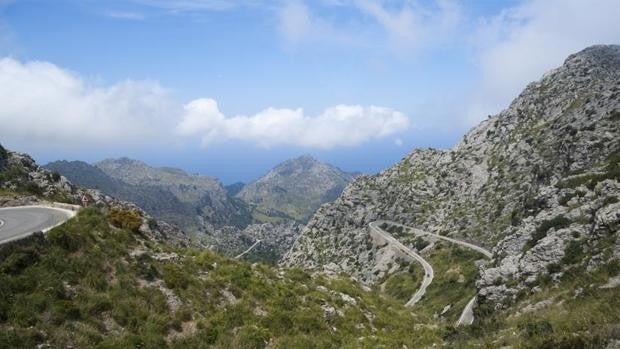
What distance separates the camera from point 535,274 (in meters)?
38.0

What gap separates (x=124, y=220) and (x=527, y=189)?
110079 mm

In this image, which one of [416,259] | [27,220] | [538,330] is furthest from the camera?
[416,259]

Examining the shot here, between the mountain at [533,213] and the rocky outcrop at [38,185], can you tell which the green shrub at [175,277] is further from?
the rocky outcrop at [38,185]

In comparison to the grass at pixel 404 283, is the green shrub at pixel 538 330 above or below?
above

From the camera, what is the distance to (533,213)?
56.2 metres

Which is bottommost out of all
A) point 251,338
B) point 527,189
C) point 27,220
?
point 251,338

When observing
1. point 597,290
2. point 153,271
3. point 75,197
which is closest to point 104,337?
point 153,271

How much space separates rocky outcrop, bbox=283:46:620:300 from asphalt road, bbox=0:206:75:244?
3322 centimetres

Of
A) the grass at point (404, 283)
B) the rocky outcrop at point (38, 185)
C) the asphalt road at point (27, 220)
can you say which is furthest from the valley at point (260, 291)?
the grass at point (404, 283)

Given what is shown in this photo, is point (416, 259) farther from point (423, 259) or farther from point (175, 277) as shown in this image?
point (175, 277)

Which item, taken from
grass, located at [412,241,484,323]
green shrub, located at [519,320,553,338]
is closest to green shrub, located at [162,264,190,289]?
green shrub, located at [519,320,553,338]

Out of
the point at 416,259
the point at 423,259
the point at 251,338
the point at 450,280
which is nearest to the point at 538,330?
the point at 251,338

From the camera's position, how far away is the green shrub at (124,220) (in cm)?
3081

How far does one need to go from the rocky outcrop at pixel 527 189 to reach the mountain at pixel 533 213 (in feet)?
0.70
